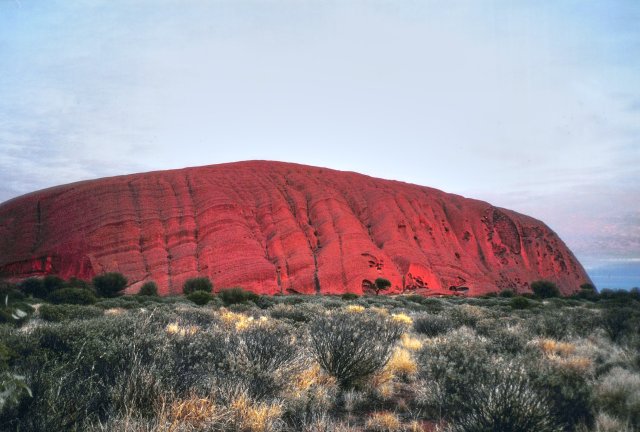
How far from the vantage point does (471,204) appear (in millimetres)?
77438

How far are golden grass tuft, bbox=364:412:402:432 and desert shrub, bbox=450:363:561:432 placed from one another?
0.70 meters

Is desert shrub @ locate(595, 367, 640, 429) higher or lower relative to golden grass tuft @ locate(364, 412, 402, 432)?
higher

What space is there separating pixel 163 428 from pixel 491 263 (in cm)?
7094

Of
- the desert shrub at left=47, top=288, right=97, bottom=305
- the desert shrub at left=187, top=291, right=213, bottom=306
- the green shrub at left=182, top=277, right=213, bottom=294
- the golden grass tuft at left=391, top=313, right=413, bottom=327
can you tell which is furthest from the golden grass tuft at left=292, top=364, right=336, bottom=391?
the green shrub at left=182, top=277, right=213, bottom=294

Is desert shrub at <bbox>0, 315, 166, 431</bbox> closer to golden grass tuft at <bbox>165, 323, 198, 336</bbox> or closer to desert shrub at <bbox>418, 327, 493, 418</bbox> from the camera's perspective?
golden grass tuft at <bbox>165, 323, 198, 336</bbox>

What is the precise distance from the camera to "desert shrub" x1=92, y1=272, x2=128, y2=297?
40844 millimetres

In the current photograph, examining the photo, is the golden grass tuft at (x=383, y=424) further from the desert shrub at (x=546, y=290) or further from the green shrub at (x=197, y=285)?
the desert shrub at (x=546, y=290)

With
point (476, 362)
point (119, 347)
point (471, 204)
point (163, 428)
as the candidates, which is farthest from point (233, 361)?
point (471, 204)

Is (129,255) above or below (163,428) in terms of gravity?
above

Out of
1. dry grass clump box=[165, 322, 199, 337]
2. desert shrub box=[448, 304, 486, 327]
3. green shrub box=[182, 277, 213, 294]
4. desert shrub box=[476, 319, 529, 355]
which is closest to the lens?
dry grass clump box=[165, 322, 199, 337]

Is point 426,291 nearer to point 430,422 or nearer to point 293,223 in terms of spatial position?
Result: point 293,223

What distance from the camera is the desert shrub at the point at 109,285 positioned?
40.8 metres

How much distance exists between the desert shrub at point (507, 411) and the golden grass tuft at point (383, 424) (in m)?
0.70

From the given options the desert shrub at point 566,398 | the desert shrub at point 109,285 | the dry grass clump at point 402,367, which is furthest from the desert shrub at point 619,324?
the desert shrub at point 109,285
